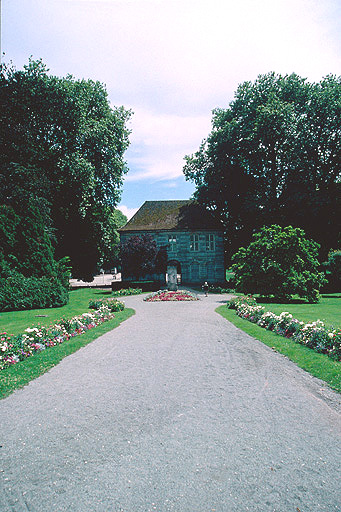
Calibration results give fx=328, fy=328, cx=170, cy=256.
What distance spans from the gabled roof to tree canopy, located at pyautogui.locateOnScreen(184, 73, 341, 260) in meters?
4.67

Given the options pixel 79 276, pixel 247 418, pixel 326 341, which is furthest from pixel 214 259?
pixel 247 418

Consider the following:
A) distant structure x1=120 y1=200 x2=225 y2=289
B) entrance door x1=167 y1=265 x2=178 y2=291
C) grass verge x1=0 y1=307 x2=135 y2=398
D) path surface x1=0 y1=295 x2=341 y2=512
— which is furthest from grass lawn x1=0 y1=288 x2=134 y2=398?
distant structure x1=120 y1=200 x2=225 y2=289

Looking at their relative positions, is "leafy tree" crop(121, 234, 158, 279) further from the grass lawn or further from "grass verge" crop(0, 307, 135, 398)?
"grass verge" crop(0, 307, 135, 398)

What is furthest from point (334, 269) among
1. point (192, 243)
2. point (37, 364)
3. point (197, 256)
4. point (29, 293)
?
point (37, 364)

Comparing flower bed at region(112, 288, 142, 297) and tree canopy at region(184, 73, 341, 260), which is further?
tree canopy at region(184, 73, 341, 260)

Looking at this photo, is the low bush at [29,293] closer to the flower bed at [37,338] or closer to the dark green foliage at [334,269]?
the flower bed at [37,338]

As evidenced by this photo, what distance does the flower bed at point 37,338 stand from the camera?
31.6 feet

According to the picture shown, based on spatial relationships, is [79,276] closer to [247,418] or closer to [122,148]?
[122,148]

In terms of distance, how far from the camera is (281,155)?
3703cm

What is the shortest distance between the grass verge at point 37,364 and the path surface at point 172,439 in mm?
353

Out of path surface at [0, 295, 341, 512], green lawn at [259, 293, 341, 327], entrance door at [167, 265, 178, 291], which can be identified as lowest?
path surface at [0, 295, 341, 512]

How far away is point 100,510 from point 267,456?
7.63ft

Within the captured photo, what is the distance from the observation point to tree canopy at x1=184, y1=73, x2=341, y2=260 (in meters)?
34.5

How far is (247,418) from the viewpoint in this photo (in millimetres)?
5746
